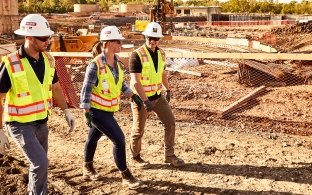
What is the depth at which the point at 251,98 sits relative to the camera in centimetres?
1150

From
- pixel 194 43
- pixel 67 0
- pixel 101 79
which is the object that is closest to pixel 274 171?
pixel 101 79

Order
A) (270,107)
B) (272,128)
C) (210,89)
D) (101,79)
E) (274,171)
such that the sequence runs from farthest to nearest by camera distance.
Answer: (210,89)
(270,107)
(272,128)
(274,171)
(101,79)

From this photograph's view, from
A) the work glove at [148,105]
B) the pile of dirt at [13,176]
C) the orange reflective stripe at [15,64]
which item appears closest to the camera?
the orange reflective stripe at [15,64]

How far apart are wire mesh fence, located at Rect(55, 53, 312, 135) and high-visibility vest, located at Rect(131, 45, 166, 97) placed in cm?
365

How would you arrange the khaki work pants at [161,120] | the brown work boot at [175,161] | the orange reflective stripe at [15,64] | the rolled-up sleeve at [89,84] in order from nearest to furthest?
1. the orange reflective stripe at [15,64]
2. the rolled-up sleeve at [89,84]
3. the khaki work pants at [161,120]
4. the brown work boot at [175,161]

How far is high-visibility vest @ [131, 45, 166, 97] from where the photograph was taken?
5879 millimetres

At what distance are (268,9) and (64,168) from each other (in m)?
59.9

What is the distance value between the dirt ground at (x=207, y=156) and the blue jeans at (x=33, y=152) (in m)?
1.18

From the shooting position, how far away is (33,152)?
4.11 metres

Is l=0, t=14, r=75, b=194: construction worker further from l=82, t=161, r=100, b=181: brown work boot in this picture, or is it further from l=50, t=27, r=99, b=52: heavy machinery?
l=50, t=27, r=99, b=52: heavy machinery

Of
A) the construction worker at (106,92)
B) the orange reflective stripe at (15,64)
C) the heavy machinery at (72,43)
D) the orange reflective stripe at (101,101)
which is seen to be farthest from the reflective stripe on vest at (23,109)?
the heavy machinery at (72,43)

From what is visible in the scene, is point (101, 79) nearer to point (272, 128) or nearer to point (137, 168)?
point (137, 168)

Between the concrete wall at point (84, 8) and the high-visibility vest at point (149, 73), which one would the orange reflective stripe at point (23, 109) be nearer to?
the high-visibility vest at point (149, 73)

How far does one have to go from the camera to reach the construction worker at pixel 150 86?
582 centimetres
